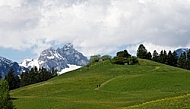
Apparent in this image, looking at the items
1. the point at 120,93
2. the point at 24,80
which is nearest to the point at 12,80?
the point at 24,80

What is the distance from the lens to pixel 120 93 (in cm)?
7569

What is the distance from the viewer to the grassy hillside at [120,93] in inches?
2161

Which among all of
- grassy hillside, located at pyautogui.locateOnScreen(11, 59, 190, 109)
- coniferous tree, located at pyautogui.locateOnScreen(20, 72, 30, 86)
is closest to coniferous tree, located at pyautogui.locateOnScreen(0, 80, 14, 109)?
grassy hillside, located at pyautogui.locateOnScreen(11, 59, 190, 109)

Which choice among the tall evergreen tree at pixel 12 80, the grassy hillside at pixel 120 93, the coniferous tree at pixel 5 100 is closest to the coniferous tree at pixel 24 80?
the tall evergreen tree at pixel 12 80

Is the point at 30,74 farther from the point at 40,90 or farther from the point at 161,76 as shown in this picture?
the point at 161,76

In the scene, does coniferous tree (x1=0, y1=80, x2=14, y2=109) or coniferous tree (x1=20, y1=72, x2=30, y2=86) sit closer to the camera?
coniferous tree (x1=0, y1=80, x2=14, y2=109)

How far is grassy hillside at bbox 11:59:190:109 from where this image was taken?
54881 mm

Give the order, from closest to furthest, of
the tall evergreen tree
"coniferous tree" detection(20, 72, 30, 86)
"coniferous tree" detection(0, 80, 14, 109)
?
"coniferous tree" detection(0, 80, 14, 109) < the tall evergreen tree < "coniferous tree" detection(20, 72, 30, 86)

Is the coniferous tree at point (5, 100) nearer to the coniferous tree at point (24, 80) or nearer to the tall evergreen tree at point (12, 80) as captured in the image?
the tall evergreen tree at point (12, 80)

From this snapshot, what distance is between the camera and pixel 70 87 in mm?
110688

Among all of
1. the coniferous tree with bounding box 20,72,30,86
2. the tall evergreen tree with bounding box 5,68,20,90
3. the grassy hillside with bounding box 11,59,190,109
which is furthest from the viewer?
the coniferous tree with bounding box 20,72,30,86

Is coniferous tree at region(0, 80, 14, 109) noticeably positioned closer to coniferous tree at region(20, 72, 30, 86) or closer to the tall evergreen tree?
the tall evergreen tree

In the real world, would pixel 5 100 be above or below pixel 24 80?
below

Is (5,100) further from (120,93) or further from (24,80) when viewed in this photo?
(24,80)
